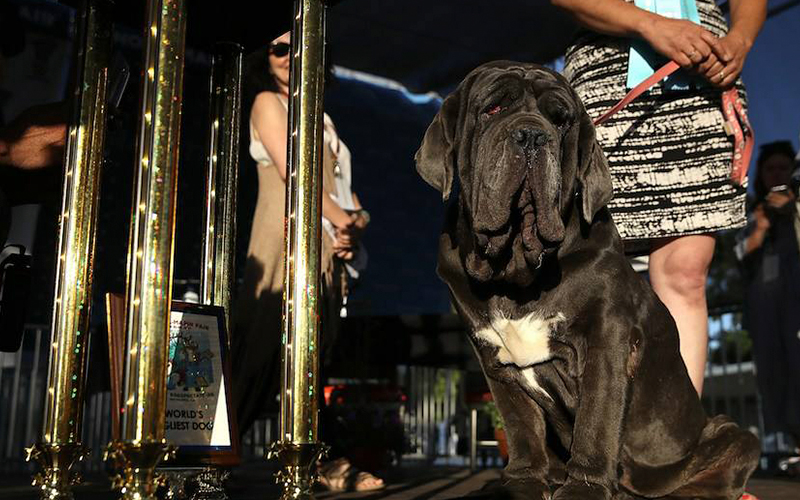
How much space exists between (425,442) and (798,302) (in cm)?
334

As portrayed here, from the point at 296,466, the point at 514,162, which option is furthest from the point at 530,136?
the point at 296,466

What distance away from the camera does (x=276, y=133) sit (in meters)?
2.81

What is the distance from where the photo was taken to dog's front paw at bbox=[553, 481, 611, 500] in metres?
1.35

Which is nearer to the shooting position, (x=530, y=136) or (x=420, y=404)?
(x=530, y=136)

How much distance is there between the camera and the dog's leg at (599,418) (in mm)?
1382

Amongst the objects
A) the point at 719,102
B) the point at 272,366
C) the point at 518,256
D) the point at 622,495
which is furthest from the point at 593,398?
the point at 272,366

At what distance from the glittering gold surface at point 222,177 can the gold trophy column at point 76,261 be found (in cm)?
34

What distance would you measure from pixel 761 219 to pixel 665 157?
10.0 ft

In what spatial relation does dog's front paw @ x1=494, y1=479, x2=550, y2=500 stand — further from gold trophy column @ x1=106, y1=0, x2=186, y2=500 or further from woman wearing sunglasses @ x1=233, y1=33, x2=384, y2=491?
woman wearing sunglasses @ x1=233, y1=33, x2=384, y2=491

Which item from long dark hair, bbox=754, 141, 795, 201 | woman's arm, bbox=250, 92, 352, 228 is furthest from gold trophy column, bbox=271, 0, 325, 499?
long dark hair, bbox=754, 141, 795, 201

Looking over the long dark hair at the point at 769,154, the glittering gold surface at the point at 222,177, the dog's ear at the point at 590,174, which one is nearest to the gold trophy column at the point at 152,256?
A: the glittering gold surface at the point at 222,177

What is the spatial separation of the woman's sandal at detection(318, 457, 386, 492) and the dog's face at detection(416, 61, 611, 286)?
1.39m

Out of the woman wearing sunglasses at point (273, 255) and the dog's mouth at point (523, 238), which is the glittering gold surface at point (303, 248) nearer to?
the dog's mouth at point (523, 238)

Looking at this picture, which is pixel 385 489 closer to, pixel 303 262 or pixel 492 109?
pixel 303 262
